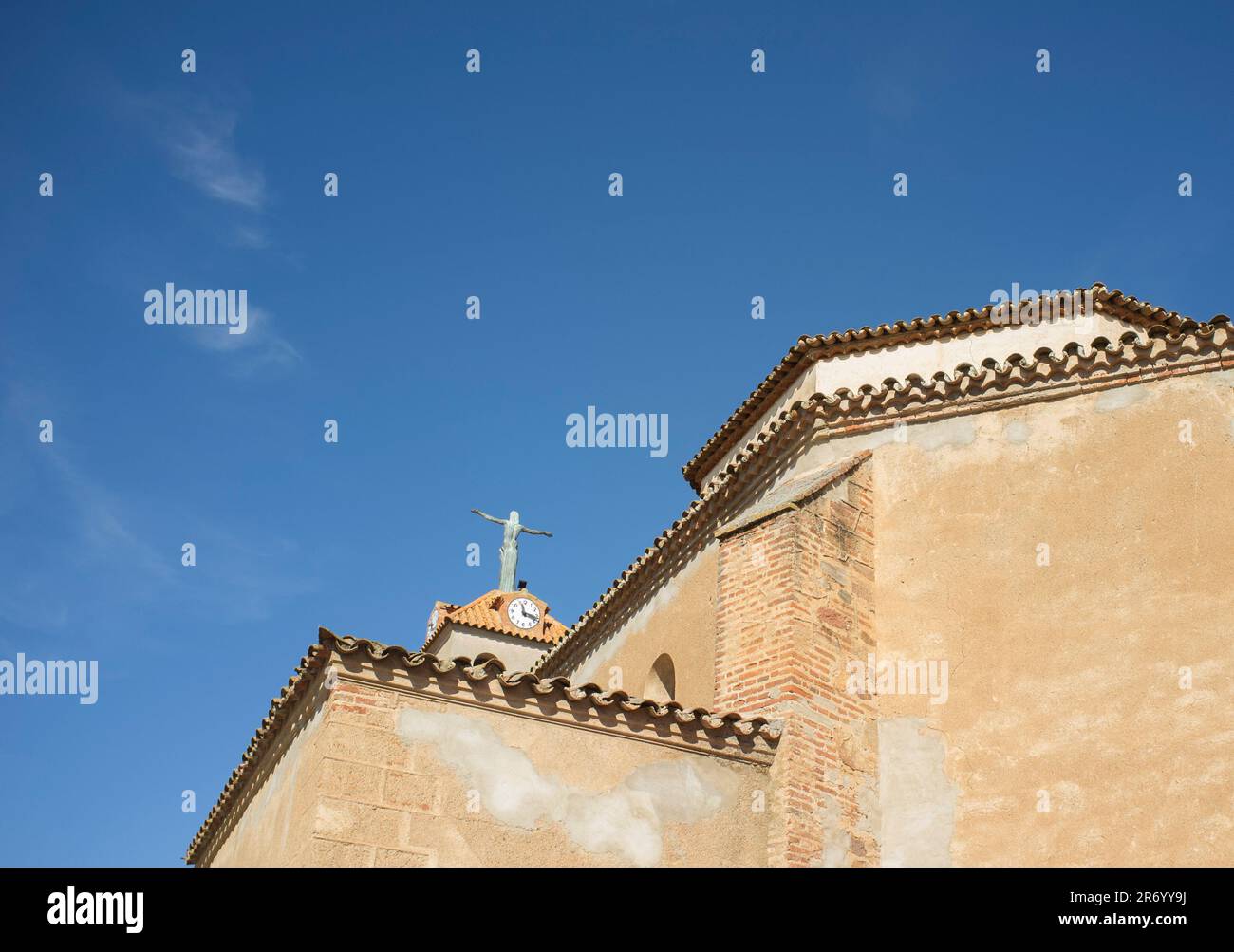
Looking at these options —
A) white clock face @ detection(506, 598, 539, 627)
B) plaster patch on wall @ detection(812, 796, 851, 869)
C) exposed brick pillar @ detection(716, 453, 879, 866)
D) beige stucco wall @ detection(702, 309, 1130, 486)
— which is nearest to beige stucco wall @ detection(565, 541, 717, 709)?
exposed brick pillar @ detection(716, 453, 879, 866)

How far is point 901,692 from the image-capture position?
36.0 feet

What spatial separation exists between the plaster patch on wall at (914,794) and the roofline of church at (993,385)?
3048 mm

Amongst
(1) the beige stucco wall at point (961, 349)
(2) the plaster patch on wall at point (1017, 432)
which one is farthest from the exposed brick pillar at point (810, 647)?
(1) the beige stucco wall at point (961, 349)

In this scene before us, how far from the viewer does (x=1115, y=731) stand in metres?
9.73

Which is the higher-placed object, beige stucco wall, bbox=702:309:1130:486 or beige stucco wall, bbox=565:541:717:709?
beige stucco wall, bbox=702:309:1130:486

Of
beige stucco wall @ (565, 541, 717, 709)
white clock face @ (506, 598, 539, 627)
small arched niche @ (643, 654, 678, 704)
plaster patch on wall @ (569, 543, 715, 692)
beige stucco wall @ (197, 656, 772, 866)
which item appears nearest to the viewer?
beige stucco wall @ (197, 656, 772, 866)

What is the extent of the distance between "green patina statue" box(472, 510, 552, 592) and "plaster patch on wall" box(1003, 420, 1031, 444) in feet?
77.0

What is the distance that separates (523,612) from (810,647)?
1866cm

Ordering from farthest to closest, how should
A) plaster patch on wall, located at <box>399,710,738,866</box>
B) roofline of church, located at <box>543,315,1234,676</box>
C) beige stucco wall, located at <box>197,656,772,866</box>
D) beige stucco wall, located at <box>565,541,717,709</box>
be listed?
beige stucco wall, located at <box>565,541,717,709</box> → roofline of church, located at <box>543,315,1234,676</box> → plaster patch on wall, located at <box>399,710,738,866</box> → beige stucco wall, located at <box>197,656,772,866</box>

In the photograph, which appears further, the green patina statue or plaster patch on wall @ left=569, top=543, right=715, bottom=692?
the green patina statue

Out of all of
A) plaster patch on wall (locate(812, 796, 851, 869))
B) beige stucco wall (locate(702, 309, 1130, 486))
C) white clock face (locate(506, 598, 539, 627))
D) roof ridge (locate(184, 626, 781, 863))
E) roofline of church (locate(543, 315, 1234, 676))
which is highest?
beige stucco wall (locate(702, 309, 1130, 486))

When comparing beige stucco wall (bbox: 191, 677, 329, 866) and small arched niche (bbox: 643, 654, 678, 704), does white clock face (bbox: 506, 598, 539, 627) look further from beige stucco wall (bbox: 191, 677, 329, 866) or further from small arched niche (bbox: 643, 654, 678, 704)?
beige stucco wall (bbox: 191, 677, 329, 866)

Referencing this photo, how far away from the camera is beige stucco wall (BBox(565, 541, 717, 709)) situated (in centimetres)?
1372
